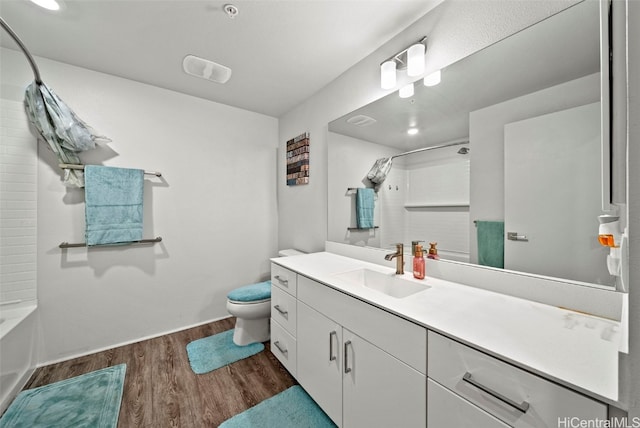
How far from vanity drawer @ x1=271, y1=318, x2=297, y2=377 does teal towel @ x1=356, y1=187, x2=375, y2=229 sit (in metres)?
0.97

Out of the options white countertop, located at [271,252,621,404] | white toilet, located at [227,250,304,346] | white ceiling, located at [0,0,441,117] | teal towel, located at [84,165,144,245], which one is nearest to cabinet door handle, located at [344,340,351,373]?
white countertop, located at [271,252,621,404]

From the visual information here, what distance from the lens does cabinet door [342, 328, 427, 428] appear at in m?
0.84

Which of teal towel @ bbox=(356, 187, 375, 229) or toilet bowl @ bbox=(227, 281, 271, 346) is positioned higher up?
teal towel @ bbox=(356, 187, 375, 229)

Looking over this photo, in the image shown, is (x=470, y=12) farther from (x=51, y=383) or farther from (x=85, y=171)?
(x=51, y=383)

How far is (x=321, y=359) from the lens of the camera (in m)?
1.29

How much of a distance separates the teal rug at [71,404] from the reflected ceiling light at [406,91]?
8.44 ft

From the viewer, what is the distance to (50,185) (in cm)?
181

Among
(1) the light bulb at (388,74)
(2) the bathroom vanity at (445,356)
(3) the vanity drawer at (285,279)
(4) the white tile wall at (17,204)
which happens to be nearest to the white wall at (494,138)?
(2) the bathroom vanity at (445,356)

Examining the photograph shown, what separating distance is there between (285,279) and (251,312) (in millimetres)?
585

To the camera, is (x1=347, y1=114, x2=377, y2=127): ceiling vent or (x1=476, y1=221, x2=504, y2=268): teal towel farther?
(x1=347, y1=114, x2=377, y2=127): ceiling vent

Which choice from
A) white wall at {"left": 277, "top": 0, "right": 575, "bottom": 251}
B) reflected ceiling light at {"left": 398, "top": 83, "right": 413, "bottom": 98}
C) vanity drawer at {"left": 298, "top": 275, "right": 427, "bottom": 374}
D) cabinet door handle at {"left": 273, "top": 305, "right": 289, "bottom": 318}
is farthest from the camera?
cabinet door handle at {"left": 273, "top": 305, "right": 289, "bottom": 318}

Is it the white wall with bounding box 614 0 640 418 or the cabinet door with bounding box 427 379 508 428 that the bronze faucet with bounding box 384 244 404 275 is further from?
the white wall with bounding box 614 0 640 418

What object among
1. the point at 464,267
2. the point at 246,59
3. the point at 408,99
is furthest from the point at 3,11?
the point at 464,267

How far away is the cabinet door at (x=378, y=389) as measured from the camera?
838 millimetres
